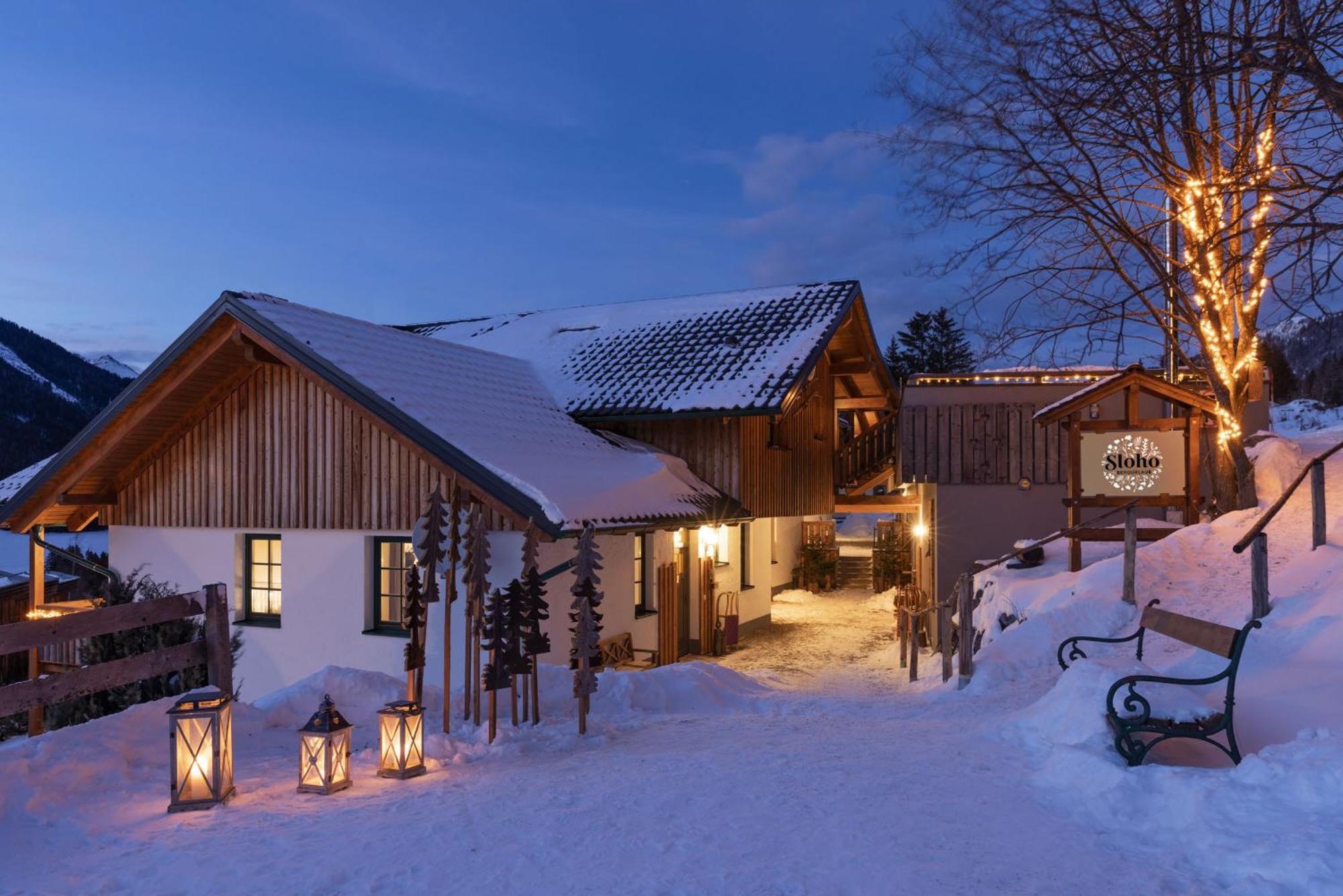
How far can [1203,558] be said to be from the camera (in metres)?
11.0

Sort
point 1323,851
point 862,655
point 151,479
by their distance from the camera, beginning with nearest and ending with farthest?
point 1323,851
point 151,479
point 862,655

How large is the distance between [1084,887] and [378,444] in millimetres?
9747

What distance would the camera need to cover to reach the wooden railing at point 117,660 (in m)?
5.84

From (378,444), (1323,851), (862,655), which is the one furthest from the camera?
(862,655)

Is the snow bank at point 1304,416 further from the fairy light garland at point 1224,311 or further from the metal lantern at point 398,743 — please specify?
the metal lantern at point 398,743

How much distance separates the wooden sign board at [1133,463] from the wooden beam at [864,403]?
30.3 ft

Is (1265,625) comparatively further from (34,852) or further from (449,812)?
(34,852)

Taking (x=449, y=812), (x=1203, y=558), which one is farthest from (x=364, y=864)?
(x=1203, y=558)

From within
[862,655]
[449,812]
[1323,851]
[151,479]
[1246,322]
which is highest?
[1246,322]

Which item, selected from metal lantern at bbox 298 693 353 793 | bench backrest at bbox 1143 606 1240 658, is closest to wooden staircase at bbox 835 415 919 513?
bench backrest at bbox 1143 606 1240 658

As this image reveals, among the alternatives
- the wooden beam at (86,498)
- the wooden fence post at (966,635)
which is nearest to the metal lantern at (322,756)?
the wooden fence post at (966,635)

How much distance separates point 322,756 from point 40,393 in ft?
275

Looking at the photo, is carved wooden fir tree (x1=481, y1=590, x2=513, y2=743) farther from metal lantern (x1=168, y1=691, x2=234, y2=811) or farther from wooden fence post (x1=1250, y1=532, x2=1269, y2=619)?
wooden fence post (x1=1250, y1=532, x2=1269, y2=619)

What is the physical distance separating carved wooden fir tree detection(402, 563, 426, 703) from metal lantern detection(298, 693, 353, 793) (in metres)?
1.82
